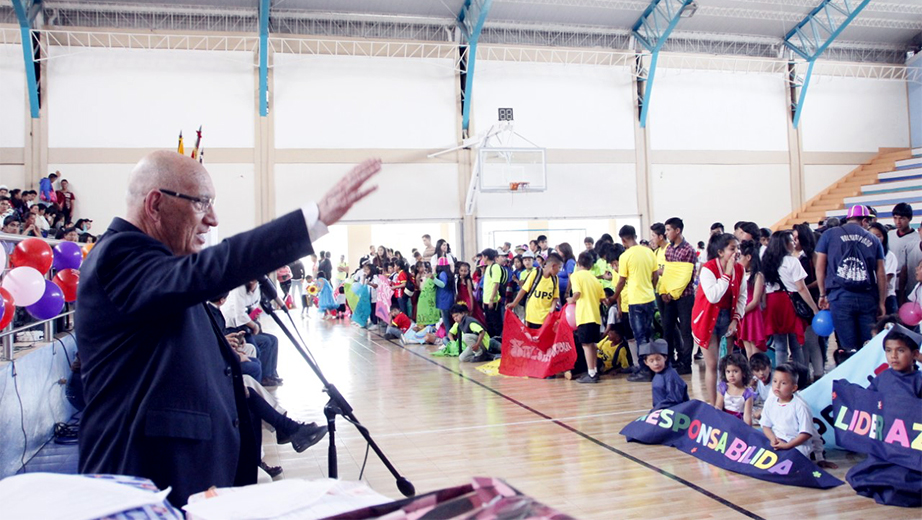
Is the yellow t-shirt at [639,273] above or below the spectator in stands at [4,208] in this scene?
below

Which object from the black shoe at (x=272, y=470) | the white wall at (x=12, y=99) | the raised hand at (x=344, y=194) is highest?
the white wall at (x=12, y=99)

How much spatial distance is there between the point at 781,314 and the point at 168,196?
5.65m

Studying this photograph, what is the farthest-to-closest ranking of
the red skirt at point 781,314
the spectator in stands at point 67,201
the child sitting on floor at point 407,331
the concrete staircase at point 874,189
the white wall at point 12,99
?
the concrete staircase at point 874,189, the white wall at point 12,99, the spectator in stands at point 67,201, the child sitting on floor at point 407,331, the red skirt at point 781,314

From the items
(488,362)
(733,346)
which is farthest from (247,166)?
(733,346)

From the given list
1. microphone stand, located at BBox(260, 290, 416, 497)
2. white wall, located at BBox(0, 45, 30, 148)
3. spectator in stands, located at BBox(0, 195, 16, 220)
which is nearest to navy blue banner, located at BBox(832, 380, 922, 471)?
microphone stand, located at BBox(260, 290, 416, 497)

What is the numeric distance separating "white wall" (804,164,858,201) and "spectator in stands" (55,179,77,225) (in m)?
17.0

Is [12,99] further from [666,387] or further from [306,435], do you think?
[666,387]

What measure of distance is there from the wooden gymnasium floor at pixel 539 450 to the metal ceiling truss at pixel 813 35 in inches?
473

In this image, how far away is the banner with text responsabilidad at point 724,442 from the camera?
3.85 meters

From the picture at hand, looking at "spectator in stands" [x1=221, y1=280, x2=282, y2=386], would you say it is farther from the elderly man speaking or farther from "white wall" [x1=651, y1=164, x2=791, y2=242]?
"white wall" [x1=651, y1=164, x2=791, y2=242]

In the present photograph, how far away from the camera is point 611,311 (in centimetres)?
812

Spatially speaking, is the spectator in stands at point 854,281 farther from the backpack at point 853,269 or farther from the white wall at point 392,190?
the white wall at point 392,190

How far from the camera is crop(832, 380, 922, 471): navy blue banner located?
3.61 metres

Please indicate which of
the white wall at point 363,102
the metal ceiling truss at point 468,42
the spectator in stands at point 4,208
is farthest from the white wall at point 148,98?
the spectator in stands at point 4,208
